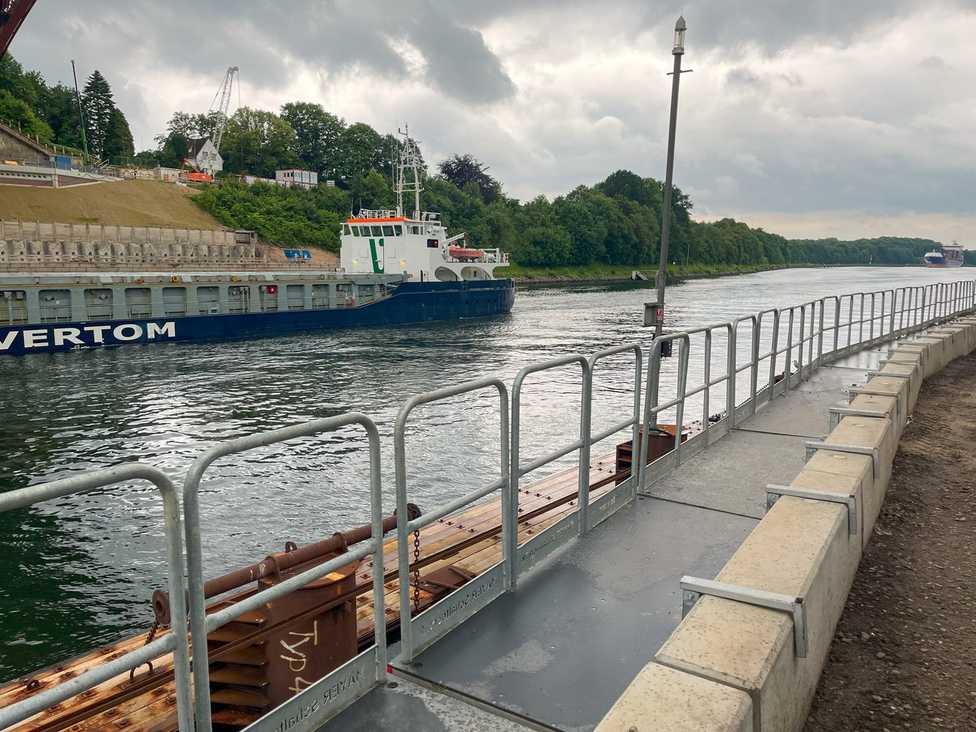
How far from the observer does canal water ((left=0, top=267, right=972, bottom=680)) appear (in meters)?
9.19

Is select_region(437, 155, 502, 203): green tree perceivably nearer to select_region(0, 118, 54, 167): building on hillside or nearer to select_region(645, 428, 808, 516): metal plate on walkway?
select_region(0, 118, 54, 167): building on hillside

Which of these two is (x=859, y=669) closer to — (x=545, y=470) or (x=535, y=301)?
(x=545, y=470)

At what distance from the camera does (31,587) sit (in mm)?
9156

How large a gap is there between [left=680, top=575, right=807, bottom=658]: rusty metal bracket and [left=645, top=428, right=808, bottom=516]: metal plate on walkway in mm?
2822

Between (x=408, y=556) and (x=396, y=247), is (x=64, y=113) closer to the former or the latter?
(x=396, y=247)

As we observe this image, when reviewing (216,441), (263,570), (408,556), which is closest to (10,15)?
(216,441)

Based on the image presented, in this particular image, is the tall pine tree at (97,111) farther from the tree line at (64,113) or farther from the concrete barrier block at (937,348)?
the concrete barrier block at (937,348)

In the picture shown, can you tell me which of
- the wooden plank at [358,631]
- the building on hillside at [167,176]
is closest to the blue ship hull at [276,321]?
the wooden plank at [358,631]

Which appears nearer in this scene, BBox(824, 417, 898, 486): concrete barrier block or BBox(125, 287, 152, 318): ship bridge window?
BBox(824, 417, 898, 486): concrete barrier block

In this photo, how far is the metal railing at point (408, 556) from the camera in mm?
3426

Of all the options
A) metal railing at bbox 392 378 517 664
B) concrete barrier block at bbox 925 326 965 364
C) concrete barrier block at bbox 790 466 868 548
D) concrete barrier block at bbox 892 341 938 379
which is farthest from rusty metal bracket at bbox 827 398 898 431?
concrete barrier block at bbox 925 326 965 364

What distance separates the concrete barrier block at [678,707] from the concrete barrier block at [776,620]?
0.24 feet

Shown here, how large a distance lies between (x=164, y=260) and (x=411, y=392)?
46.9 metres

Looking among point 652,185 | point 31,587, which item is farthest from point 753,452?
point 652,185
